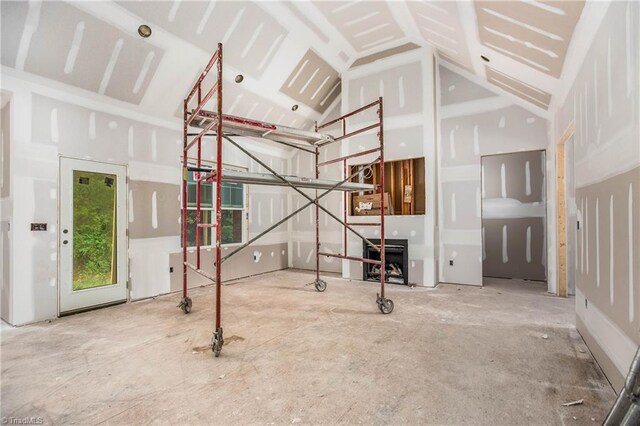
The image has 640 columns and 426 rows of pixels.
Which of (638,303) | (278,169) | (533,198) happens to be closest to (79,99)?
(278,169)

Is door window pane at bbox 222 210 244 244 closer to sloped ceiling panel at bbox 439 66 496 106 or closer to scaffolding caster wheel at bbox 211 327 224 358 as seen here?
scaffolding caster wheel at bbox 211 327 224 358

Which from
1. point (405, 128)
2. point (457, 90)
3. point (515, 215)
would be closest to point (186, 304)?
point (405, 128)

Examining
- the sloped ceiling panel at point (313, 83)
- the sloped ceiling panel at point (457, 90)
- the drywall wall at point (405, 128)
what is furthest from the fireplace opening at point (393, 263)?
the sloped ceiling panel at point (313, 83)

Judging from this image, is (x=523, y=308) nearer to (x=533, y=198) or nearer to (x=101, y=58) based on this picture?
(x=533, y=198)

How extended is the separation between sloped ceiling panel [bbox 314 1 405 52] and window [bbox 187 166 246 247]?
3541 millimetres

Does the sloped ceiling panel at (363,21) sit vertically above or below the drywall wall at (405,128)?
above

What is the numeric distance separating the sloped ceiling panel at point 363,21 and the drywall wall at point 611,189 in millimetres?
2938

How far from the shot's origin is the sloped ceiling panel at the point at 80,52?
9.90ft

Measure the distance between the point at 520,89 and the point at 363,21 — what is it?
8.84 ft

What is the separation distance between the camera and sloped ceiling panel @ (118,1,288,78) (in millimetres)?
3520

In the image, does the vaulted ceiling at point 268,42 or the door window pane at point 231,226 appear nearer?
the vaulted ceiling at point 268,42

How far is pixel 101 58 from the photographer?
358cm

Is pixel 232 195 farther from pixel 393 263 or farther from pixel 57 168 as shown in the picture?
pixel 393 263

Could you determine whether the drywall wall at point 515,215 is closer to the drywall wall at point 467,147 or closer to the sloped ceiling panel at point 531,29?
the drywall wall at point 467,147
